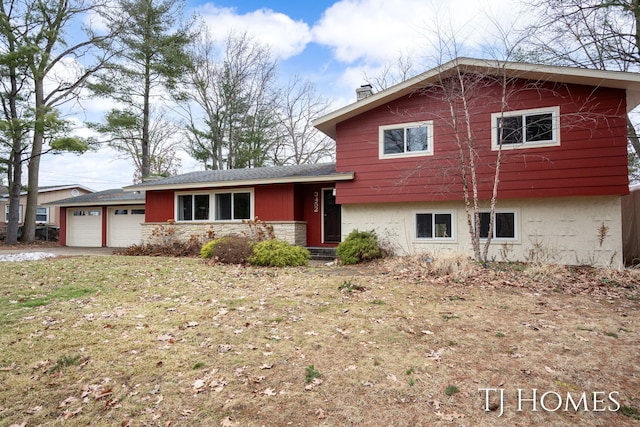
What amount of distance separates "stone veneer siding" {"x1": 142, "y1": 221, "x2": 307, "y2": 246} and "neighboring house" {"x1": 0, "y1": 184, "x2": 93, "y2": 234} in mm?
18602

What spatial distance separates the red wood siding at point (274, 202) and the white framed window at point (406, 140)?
145 inches

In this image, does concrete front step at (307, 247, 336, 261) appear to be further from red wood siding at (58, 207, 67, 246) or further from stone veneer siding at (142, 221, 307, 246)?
red wood siding at (58, 207, 67, 246)

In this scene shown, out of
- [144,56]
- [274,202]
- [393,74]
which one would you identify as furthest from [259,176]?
[144,56]

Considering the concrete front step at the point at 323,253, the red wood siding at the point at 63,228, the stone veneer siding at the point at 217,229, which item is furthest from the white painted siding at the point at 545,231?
the red wood siding at the point at 63,228

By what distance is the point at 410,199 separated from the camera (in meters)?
10.7

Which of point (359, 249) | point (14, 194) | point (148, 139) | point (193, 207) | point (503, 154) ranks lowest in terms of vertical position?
point (359, 249)

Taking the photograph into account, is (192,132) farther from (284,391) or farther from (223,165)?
(284,391)

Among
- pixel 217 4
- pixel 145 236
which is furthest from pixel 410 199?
pixel 217 4

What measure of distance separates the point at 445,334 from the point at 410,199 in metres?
6.99

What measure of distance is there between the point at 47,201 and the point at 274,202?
26.4 metres

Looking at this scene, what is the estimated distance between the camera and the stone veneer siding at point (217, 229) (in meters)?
12.5

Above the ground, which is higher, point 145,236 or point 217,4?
point 217,4

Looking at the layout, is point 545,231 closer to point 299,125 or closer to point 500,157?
point 500,157

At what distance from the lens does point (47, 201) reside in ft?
94.6
